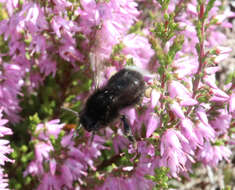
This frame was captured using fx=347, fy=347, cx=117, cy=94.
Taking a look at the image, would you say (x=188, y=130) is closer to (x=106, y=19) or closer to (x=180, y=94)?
(x=180, y=94)

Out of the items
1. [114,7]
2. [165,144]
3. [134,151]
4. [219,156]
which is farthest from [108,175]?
[114,7]

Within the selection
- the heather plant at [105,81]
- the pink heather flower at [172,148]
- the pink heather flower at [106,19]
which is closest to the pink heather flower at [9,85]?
the heather plant at [105,81]

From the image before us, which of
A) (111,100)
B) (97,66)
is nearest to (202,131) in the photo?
(111,100)

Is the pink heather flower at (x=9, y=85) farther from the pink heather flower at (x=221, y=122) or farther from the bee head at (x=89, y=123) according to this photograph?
the pink heather flower at (x=221, y=122)

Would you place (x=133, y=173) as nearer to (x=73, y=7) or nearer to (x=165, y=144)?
(x=165, y=144)

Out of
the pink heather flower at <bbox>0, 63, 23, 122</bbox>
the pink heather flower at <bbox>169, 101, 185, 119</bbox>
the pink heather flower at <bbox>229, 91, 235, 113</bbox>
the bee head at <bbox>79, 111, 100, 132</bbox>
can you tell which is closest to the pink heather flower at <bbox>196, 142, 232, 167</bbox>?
the pink heather flower at <bbox>229, 91, 235, 113</bbox>

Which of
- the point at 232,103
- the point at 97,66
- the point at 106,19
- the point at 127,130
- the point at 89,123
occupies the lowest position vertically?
the point at 127,130

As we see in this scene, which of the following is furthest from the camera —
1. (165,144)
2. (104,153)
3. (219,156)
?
(104,153)

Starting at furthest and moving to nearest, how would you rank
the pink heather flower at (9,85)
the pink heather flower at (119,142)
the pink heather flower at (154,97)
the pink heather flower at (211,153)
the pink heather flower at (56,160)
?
the pink heather flower at (119,142), the pink heather flower at (9,85), the pink heather flower at (211,153), the pink heather flower at (56,160), the pink heather flower at (154,97)
